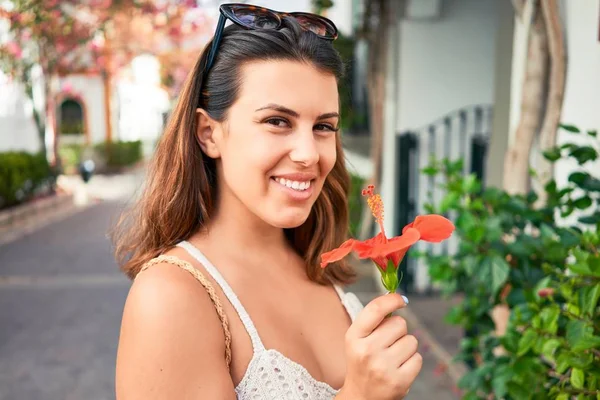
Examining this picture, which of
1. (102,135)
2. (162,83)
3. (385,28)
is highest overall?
(385,28)

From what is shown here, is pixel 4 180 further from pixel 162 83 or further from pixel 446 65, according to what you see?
pixel 162 83

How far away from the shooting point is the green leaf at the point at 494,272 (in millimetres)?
2400

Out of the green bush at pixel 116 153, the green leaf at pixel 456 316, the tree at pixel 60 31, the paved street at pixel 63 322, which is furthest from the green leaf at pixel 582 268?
the green bush at pixel 116 153

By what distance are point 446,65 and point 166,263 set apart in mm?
5652

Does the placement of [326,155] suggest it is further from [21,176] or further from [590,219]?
[21,176]

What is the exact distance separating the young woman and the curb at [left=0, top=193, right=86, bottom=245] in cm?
944

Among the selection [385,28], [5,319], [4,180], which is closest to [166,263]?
[5,319]

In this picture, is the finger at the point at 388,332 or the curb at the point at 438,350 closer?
the finger at the point at 388,332

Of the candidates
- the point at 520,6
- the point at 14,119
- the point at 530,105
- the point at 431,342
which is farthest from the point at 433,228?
the point at 14,119

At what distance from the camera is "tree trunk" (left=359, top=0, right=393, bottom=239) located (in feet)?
23.4

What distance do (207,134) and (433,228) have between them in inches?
25.5

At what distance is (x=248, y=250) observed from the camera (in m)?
1.63

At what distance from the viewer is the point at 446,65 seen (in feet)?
21.8

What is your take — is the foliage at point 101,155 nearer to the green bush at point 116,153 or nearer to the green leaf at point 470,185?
the green bush at point 116,153
